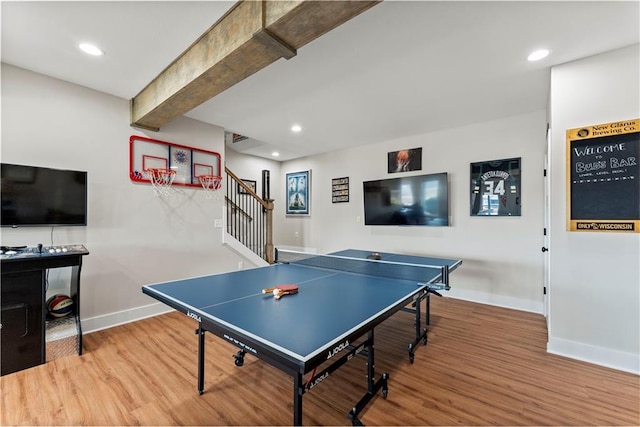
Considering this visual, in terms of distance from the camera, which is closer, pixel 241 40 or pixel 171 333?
pixel 241 40

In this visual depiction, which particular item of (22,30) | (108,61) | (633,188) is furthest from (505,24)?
(22,30)

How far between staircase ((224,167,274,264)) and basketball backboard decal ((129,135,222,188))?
977mm

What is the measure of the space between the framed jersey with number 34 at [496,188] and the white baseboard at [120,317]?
4.67 meters

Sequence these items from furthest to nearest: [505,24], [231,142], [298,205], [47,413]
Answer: [298,205] → [231,142] → [505,24] → [47,413]

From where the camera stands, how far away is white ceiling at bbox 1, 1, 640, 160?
191 cm

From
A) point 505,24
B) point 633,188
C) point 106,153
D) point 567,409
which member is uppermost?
point 505,24

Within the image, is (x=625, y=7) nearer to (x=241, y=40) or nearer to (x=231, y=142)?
(x=241, y=40)

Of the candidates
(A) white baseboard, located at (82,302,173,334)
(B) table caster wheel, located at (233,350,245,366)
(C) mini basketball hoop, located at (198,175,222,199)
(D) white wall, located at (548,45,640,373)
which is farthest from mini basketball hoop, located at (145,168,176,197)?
(D) white wall, located at (548,45,640,373)

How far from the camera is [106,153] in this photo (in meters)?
3.17

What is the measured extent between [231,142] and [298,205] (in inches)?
81.1

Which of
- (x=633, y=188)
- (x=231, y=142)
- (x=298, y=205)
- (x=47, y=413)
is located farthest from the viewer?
(x=298, y=205)

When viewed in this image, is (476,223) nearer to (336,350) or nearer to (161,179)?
(336,350)

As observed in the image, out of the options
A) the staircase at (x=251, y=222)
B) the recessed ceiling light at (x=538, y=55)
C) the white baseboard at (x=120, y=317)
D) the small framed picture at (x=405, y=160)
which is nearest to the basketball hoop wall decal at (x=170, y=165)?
the staircase at (x=251, y=222)

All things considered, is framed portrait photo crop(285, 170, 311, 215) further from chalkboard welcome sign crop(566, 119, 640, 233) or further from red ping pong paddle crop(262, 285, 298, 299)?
chalkboard welcome sign crop(566, 119, 640, 233)
